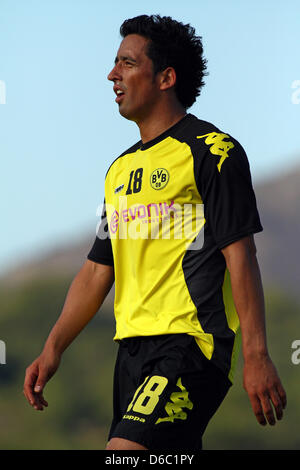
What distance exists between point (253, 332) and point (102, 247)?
127cm

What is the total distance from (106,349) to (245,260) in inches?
1596

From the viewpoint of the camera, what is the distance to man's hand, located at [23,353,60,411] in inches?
175

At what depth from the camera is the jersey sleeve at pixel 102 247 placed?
4699 millimetres

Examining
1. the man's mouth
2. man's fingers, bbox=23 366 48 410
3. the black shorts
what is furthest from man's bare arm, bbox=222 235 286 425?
man's fingers, bbox=23 366 48 410

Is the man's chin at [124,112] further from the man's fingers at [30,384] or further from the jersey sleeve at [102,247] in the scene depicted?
the man's fingers at [30,384]

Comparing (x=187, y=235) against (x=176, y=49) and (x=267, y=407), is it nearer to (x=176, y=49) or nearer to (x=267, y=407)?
(x=267, y=407)

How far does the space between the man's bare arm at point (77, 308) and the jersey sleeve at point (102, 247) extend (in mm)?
31

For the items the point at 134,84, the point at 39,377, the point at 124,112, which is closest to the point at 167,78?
the point at 134,84

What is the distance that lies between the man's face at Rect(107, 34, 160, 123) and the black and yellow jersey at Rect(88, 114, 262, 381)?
24 cm

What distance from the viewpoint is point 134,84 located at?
4.54 meters

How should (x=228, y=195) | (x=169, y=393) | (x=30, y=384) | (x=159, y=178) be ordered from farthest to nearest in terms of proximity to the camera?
(x=30, y=384) < (x=159, y=178) < (x=228, y=195) < (x=169, y=393)

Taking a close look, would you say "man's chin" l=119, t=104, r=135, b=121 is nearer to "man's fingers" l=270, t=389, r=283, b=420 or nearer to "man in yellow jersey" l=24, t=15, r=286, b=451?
"man in yellow jersey" l=24, t=15, r=286, b=451
